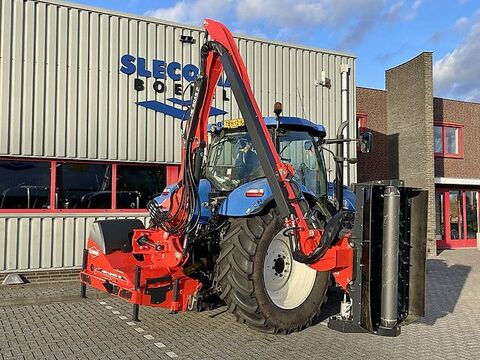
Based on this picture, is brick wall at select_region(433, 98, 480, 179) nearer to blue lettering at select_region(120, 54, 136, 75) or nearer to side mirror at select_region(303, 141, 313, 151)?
blue lettering at select_region(120, 54, 136, 75)

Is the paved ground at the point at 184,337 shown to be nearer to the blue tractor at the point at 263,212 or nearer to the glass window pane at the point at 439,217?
the blue tractor at the point at 263,212

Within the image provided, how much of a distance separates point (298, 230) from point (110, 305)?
3.60m

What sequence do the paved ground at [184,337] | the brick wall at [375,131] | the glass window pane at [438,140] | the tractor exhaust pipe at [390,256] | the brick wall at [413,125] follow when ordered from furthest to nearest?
the glass window pane at [438,140] → the brick wall at [375,131] → the brick wall at [413,125] → the paved ground at [184,337] → the tractor exhaust pipe at [390,256]

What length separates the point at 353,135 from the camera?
1349cm

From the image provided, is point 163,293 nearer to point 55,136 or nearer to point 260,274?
point 260,274

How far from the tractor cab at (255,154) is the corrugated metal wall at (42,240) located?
3795 mm

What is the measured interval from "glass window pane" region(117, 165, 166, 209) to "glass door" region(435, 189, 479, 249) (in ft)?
37.5

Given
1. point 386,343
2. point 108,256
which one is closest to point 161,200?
point 108,256

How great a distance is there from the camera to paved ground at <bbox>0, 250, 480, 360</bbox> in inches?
219

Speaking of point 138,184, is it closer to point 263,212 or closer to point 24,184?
point 24,184

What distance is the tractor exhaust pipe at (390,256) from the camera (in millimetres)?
5199

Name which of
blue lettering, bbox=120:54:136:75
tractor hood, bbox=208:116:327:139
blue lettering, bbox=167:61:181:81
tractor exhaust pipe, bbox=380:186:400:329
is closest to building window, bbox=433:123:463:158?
blue lettering, bbox=167:61:181:81

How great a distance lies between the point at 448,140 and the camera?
19250 mm

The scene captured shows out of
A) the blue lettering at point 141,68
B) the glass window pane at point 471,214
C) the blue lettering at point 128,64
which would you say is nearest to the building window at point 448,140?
the glass window pane at point 471,214
